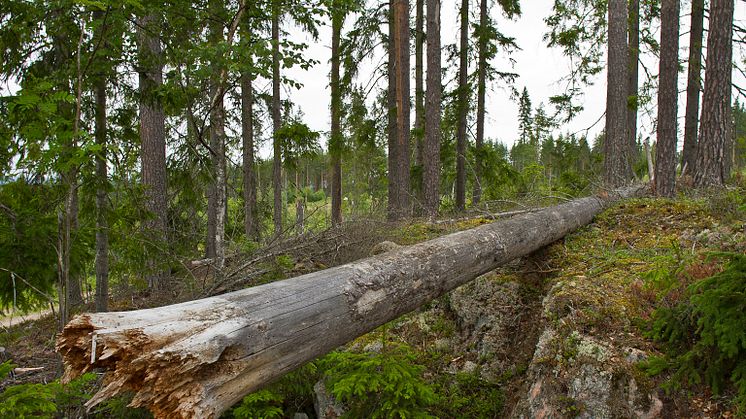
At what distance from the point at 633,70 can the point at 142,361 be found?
17.5 meters

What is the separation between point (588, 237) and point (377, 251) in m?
2.97

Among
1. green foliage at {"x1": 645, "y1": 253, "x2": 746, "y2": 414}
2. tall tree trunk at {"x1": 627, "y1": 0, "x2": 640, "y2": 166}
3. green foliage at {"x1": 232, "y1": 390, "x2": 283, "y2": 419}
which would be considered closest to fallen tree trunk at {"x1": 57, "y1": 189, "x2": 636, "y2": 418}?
green foliage at {"x1": 232, "y1": 390, "x2": 283, "y2": 419}

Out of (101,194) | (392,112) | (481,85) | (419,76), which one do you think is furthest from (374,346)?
(481,85)

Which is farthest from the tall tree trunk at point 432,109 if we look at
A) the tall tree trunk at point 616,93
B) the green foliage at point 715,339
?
the green foliage at point 715,339

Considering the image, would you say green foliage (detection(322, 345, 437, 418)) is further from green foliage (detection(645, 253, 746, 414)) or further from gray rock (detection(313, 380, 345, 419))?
green foliage (detection(645, 253, 746, 414))

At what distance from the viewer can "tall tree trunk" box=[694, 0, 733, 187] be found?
8031 mm

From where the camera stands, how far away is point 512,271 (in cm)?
543

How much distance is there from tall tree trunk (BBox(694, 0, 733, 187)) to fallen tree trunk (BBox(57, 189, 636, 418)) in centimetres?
811

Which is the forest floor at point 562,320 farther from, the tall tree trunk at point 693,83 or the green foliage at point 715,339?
the tall tree trunk at point 693,83

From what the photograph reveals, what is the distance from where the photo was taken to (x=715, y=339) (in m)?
2.63

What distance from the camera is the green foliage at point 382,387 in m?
3.26

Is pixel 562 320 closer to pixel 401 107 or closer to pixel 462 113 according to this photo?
pixel 401 107

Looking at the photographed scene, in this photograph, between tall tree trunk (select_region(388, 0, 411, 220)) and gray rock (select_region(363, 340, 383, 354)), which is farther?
tall tree trunk (select_region(388, 0, 411, 220))

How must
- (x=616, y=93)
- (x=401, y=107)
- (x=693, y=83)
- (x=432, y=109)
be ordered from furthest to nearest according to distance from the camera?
(x=401, y=107)
(x=693, y=83)
(x=432, y=109)
(x=616, y=93)
